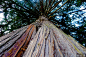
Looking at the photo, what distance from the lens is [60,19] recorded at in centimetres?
256

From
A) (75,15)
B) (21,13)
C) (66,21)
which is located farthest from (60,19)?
(21,13)

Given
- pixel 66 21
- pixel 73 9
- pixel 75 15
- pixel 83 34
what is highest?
pixel 73 9

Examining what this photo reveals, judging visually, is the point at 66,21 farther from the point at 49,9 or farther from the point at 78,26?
the point at 49,9

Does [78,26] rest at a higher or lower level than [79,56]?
lower

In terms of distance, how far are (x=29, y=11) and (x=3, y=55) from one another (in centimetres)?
221

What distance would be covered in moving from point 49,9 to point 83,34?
174 centimetres

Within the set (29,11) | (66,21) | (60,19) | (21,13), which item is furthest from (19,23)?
(66,21)

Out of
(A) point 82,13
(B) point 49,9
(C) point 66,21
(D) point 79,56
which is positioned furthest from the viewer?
(B) point 49,9

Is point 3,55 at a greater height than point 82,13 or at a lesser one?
lesser

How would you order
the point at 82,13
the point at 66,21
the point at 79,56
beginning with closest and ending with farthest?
1. the point at 79,56
2. the point at 82,13
3. the point at 66,21

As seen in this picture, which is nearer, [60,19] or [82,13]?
[82,13]

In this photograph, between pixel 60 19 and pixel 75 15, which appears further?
pixel 60 19

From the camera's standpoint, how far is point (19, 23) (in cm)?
246

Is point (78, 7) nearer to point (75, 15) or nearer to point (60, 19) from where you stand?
point (75, 15)
